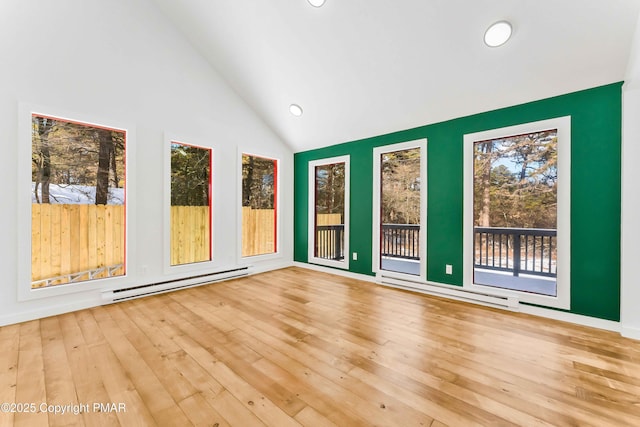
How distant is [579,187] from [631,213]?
0.45 meters

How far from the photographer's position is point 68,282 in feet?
10.2

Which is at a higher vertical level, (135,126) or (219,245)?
(135,126)

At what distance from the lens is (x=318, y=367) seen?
1.97 m

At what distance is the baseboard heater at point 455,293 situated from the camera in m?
3.10

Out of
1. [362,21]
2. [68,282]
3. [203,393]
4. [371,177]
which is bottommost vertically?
[203,393]

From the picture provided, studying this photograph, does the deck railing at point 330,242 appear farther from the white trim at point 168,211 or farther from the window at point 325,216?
the white trim at point 168,211

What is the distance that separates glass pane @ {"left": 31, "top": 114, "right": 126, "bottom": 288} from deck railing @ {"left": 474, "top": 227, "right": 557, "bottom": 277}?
4.88 m

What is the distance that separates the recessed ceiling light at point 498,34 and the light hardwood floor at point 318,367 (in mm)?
2763

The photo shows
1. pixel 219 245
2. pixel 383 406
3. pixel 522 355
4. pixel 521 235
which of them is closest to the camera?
pixel 383 406

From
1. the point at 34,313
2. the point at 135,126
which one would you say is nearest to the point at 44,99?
the point at 135,126

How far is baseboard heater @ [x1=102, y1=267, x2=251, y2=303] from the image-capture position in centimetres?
331

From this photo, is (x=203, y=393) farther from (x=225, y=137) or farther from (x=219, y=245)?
(x=225, y=137)

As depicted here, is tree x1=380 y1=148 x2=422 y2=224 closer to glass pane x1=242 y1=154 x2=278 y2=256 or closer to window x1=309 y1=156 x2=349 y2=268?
window x1=309 y1=156 x2=349 y2=268

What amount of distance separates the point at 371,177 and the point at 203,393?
367 cm
